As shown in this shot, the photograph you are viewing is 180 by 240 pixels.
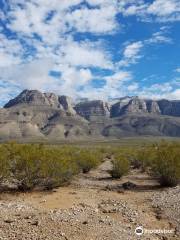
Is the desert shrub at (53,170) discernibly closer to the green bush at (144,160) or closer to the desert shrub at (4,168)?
the desert shrub at (4,168)

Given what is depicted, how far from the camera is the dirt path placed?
15.8 meters

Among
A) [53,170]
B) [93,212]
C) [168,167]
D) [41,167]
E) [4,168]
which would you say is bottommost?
[93,212]

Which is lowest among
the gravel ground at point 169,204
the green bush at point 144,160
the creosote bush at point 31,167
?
the gravel ground at point 169,204

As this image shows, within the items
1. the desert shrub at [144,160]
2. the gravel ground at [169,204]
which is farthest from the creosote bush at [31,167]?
the desert shrub at [144,160]

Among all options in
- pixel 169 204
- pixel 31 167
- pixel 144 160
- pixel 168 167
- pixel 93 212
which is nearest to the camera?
pixel 93 212

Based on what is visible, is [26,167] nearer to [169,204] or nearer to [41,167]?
[41,167]

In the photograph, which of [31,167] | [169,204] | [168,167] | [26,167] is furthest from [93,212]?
[168,167]

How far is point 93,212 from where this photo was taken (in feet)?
64.1

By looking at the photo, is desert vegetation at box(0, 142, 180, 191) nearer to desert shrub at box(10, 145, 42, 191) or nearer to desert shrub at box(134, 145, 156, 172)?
desert shrub at box(10, 145, 42, 191)

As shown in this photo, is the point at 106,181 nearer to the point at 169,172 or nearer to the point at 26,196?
the point at 169,172

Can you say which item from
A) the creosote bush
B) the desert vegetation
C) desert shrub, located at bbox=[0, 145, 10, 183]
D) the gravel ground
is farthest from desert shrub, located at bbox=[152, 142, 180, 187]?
desert shrub, located at bbox=[0, 145, 10, 183]

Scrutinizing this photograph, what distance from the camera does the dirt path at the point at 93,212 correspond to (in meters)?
15.8

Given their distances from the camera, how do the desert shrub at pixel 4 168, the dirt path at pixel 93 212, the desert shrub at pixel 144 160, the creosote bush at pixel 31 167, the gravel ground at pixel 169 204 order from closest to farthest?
the dirt path at pixel 93 212, the gravel ground at pixel 169 204, the desert shrub at pixel 4 168, the creosote bush at pixel 31 167, the desert shrub at pixel 144 160

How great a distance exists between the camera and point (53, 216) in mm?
17750
